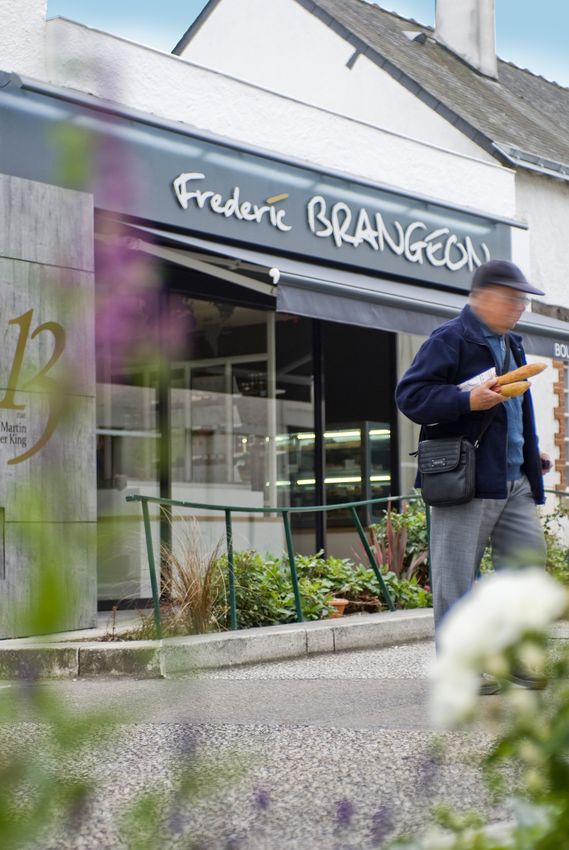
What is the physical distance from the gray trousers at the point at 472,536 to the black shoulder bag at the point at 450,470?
0.08 meters

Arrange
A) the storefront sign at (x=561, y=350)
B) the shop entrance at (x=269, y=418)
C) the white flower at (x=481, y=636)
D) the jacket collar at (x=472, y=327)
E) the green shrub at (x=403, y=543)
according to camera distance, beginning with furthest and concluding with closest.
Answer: the storefront sign at (x=561, y=350)
the shop entrance at (x=269, y=418)
the green shrub at (x=403, y=543)
the jacket collar at (x=472, y=327)
the white flower at (x=481, y=636)

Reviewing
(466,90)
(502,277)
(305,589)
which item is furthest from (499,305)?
(466,90)

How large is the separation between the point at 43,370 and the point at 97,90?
26 cm

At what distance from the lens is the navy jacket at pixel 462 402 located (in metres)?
5.27

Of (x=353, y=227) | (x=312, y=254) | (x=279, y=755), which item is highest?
(x=353, y=227)

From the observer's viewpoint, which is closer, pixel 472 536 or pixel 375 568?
pixel 472 536

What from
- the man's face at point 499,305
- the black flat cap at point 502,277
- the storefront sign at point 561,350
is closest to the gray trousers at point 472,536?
the man's face at point 499,305

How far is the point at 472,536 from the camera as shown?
17.4 ft

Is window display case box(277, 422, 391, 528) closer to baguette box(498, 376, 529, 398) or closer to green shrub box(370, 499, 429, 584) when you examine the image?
green shrub box(370, 499, 429, 584)

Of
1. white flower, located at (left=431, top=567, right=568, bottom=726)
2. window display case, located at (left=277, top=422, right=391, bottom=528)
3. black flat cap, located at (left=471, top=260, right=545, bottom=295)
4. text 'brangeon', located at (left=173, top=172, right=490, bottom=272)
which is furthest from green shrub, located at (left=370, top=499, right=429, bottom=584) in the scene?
white flower, located at (left=431, top=567, right=568, bottom=726)

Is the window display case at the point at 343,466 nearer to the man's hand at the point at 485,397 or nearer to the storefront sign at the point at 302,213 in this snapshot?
the storefront sign at the point at 302,213

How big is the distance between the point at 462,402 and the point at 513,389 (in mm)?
212

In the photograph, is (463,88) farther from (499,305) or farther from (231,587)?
(499,305)

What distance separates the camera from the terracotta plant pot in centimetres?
895
